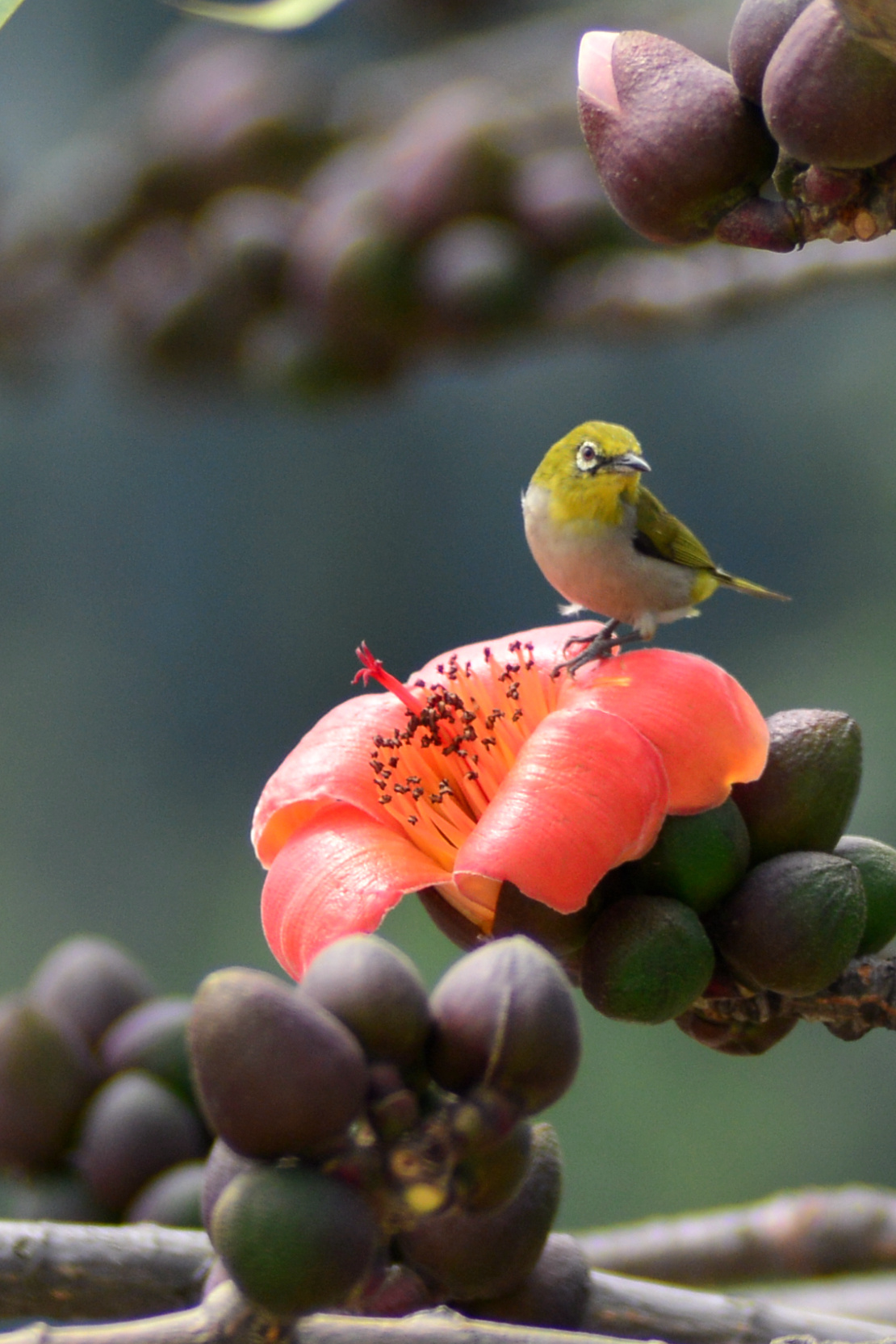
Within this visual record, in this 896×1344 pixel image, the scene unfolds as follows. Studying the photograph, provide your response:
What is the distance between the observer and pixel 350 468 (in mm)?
1972

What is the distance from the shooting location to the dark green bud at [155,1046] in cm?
69

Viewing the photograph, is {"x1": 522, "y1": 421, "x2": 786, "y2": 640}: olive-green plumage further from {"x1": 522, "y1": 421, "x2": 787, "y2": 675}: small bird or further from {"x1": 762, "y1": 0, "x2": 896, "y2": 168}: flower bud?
{"x1": 762, "y1": 0, "x2": 896, "y2": 168}: flower bud

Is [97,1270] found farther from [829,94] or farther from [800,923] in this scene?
[829,94]

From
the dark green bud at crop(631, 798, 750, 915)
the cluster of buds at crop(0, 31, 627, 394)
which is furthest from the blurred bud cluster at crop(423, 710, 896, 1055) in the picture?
the cluster of buds at crop(0, 31, 627, 394)

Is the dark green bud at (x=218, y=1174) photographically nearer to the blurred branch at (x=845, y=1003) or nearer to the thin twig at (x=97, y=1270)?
the thin twig at (x=97, y=1270)

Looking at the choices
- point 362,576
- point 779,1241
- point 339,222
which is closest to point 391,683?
point 779,1241

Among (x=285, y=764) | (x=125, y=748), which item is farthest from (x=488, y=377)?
(x=285, y=764)

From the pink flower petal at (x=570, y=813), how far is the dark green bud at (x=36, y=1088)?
0.33 m

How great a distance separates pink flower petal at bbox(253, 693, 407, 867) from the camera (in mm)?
487

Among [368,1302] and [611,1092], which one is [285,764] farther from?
[611,1092]

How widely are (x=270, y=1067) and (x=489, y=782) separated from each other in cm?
24

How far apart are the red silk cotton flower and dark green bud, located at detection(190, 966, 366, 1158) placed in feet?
0.44

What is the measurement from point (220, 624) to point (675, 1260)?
1.31m

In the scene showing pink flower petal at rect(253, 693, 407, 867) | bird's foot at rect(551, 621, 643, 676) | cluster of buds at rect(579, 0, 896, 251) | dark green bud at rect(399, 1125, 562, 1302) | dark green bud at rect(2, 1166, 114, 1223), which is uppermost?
cluster of buds at rect(579, 0, 896, 251)
